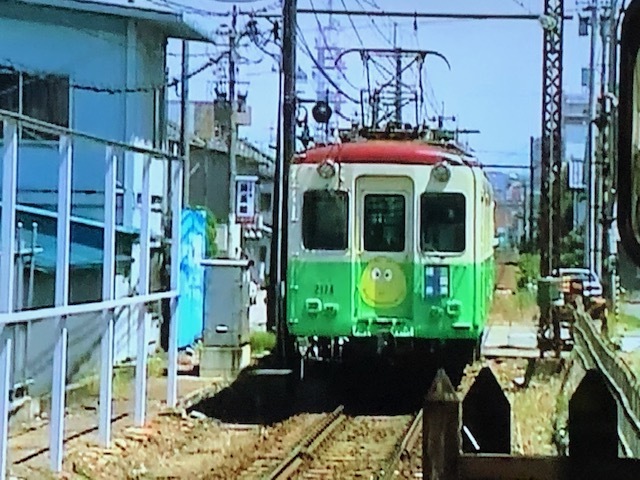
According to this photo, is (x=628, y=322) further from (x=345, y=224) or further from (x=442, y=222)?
(x=345, y=224)

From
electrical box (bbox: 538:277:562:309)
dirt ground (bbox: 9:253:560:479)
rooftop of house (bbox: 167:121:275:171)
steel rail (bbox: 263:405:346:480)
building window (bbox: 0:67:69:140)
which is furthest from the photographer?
rooftop of house (bbox: 167:121:275:171)

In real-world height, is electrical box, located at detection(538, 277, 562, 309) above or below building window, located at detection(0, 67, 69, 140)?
below

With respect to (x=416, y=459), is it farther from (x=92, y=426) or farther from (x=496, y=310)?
(x=496, y=310)

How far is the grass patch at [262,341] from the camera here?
10.1m

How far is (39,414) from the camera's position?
266 inches

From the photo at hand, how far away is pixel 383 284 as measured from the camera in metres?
7.38

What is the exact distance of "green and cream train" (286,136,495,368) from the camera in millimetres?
A: 7215

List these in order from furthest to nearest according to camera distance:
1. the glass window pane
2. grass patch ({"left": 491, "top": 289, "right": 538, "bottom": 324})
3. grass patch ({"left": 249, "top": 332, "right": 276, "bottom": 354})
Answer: grass patch ({"left": 249, "top": 332, "right": 276, "bottom": 354}) → grass patch ({"left": 491, "top": 289, "right": 538, "bottom": 324}) → the glass window pane

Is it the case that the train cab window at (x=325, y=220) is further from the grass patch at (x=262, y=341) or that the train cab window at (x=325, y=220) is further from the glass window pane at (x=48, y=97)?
the grass patch at (x=262, y=341)

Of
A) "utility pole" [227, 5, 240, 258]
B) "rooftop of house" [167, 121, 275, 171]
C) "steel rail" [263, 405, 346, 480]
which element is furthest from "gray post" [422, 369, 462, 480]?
"rooftop of house" [167, 121, 275, 171]

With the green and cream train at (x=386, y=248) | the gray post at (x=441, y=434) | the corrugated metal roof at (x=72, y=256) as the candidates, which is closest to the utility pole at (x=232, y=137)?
the corrugated metal roof at (x=72, y=256)

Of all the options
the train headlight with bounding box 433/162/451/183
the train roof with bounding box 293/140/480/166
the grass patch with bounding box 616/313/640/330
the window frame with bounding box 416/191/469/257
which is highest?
the train roof with bounding box 293/140/480/166

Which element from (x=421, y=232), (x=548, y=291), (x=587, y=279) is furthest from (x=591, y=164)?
(x=421, y=232)

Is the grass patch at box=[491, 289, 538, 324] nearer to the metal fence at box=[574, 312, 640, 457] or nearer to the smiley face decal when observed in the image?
the smiley face decal
